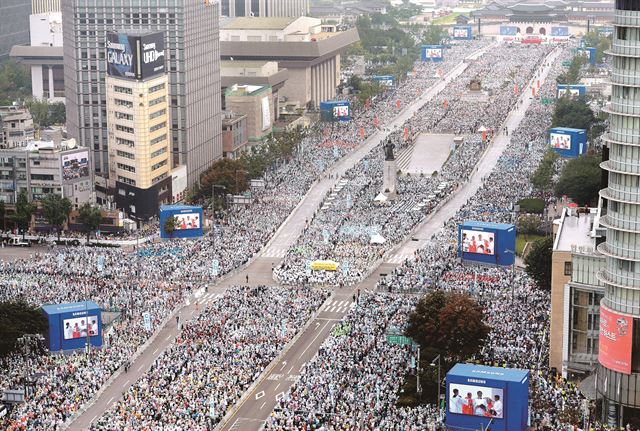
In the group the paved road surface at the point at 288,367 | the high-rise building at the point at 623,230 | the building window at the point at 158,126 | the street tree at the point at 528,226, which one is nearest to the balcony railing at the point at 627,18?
the high-rise building at the point at 623,230

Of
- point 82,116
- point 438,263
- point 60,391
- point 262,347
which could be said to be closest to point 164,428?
point 60,391

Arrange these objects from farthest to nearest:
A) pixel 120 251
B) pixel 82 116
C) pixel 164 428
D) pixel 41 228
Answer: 1. pixel 82 116
2. pixel 41 228
3. pixel 120 251
4. pixel 164 428

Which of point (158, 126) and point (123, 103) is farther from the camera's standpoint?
point (158, 126)

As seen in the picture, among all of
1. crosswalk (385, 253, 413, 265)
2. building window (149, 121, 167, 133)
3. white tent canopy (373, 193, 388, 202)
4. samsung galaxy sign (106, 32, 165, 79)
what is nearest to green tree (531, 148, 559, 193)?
white tent canopy (373, 193, 388, 202)

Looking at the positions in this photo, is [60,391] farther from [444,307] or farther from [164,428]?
[444,307]

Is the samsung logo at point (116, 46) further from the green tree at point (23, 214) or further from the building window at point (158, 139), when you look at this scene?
the green tree at point (23, 214)

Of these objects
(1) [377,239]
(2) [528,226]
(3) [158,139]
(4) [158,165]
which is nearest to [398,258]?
(1) [377,239]

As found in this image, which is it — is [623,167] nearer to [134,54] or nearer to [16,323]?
[16,323]

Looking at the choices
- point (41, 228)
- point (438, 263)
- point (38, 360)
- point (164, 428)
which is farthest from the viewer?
point (41, 228)
